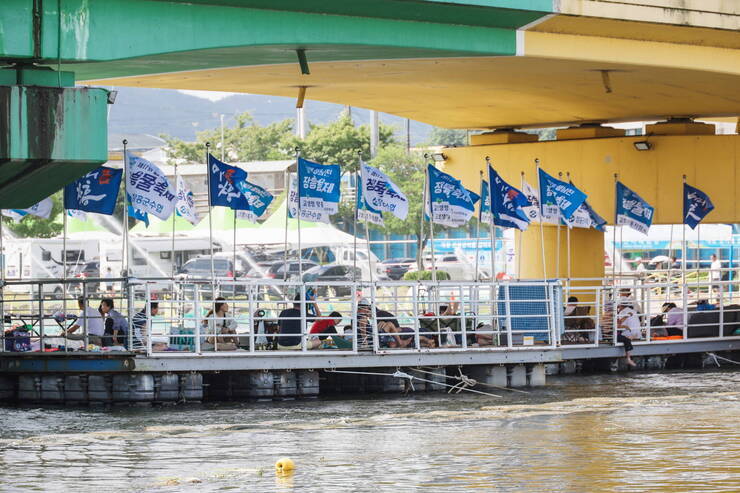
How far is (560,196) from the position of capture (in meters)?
27.6

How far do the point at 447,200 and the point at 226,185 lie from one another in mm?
4338

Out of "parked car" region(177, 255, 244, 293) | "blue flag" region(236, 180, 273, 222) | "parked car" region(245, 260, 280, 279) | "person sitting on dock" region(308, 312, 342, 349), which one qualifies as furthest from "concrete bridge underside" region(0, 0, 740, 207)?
"parked car" region(245, 260, 280, 279)

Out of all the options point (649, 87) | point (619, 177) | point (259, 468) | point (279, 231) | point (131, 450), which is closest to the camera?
point (259, 468)

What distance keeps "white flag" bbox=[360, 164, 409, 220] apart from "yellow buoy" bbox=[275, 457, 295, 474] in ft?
31.7

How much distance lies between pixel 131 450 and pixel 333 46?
6.58m

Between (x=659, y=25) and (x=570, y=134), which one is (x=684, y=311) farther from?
(x=659, y=25)

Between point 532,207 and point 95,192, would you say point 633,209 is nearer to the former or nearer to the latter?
point 532,207

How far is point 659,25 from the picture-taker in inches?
885

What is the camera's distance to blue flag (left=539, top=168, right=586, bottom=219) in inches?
1085

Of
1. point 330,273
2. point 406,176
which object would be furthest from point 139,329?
point 406,176

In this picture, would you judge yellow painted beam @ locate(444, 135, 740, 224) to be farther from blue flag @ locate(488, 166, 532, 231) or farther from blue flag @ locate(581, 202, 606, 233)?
blue flag @ locate(488, 166, 532, 231)

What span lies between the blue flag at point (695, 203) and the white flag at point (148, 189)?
12.6 m

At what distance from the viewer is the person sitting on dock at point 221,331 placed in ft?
73.4

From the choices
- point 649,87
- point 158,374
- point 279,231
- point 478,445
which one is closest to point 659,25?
point 649,87
